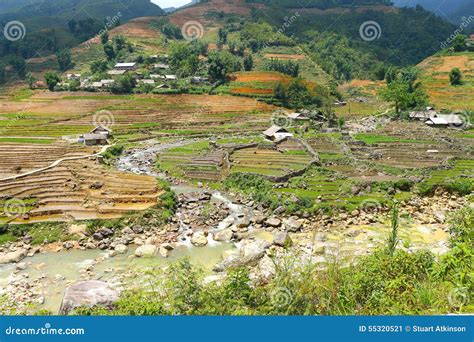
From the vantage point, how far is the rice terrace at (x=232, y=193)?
588 inches

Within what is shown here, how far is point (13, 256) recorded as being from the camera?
24.2 metres

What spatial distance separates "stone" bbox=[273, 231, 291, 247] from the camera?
25250 millimetres

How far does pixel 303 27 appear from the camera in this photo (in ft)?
511

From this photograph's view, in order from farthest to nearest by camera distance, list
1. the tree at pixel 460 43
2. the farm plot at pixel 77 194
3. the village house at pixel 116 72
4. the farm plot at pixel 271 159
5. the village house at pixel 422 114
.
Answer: the tree at pixel 460 43, the village house at pixel 116 72, the village house at pixel 422 114, the farm plot at pixel 271 159, the farm plot at pixel 77 194

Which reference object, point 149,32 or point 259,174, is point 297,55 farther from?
point 259,174

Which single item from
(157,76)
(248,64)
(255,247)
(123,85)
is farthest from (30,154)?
(248,64)

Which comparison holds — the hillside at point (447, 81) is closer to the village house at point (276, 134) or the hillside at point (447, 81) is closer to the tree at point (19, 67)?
the village house at point (276, 134)

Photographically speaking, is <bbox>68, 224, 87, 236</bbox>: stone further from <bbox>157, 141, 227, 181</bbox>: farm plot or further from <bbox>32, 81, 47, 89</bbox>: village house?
<bbox>32, 81, 47, 89</bbox>: village house

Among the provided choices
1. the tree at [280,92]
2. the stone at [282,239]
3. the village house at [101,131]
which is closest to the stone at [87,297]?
the stone at [282,239]

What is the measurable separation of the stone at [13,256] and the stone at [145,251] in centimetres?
743

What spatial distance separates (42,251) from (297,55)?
10970 centimetres

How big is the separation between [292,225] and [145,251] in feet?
35.7

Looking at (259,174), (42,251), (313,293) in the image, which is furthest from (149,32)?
(313,293)

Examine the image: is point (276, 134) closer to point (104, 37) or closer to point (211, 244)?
point (211, 244)
